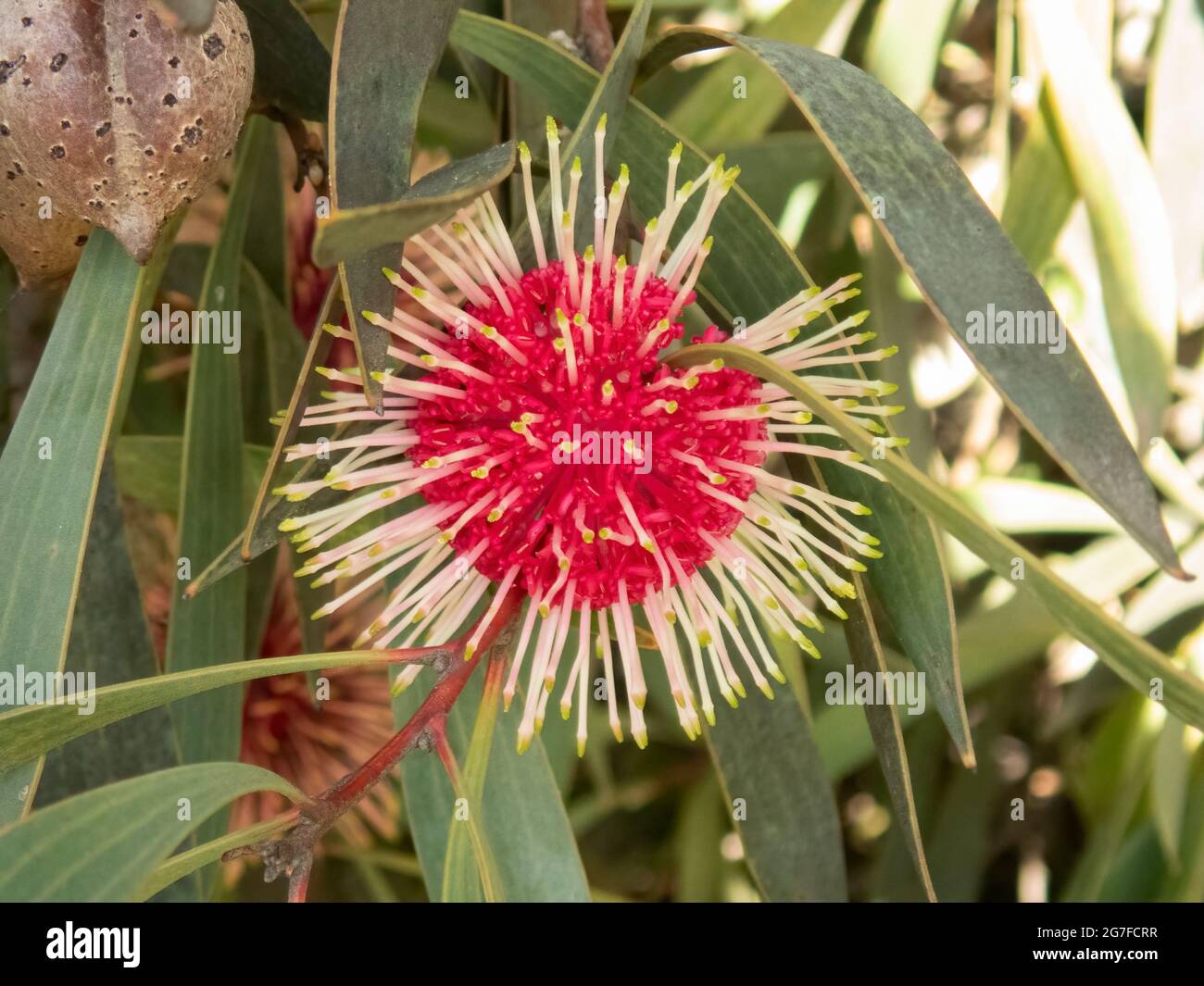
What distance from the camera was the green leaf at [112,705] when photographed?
587 millimetres

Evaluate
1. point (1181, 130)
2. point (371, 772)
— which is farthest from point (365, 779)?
point (1181, 130)

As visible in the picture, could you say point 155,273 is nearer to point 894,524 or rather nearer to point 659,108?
point 894,524

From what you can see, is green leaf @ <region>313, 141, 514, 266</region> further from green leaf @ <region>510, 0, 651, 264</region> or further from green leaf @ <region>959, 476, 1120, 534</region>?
green leaf @ <region>959, 476, 1120, 534</region>

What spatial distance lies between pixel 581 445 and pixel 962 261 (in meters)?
0.21

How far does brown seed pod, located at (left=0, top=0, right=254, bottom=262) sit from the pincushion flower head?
132 millimetres

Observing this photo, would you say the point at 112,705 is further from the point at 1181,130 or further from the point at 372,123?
the point at 1181,130

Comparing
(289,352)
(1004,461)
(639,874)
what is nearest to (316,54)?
(289,352)

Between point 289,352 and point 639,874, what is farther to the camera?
point 639,874

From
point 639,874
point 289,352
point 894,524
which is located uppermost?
point 289,352

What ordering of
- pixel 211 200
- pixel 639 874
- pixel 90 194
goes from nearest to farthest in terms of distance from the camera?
pixel 90 194 < pixel 211 200 < pixel 639 874

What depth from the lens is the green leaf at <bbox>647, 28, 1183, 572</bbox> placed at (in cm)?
51

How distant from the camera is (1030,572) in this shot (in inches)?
20.7

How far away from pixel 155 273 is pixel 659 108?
676 mm
